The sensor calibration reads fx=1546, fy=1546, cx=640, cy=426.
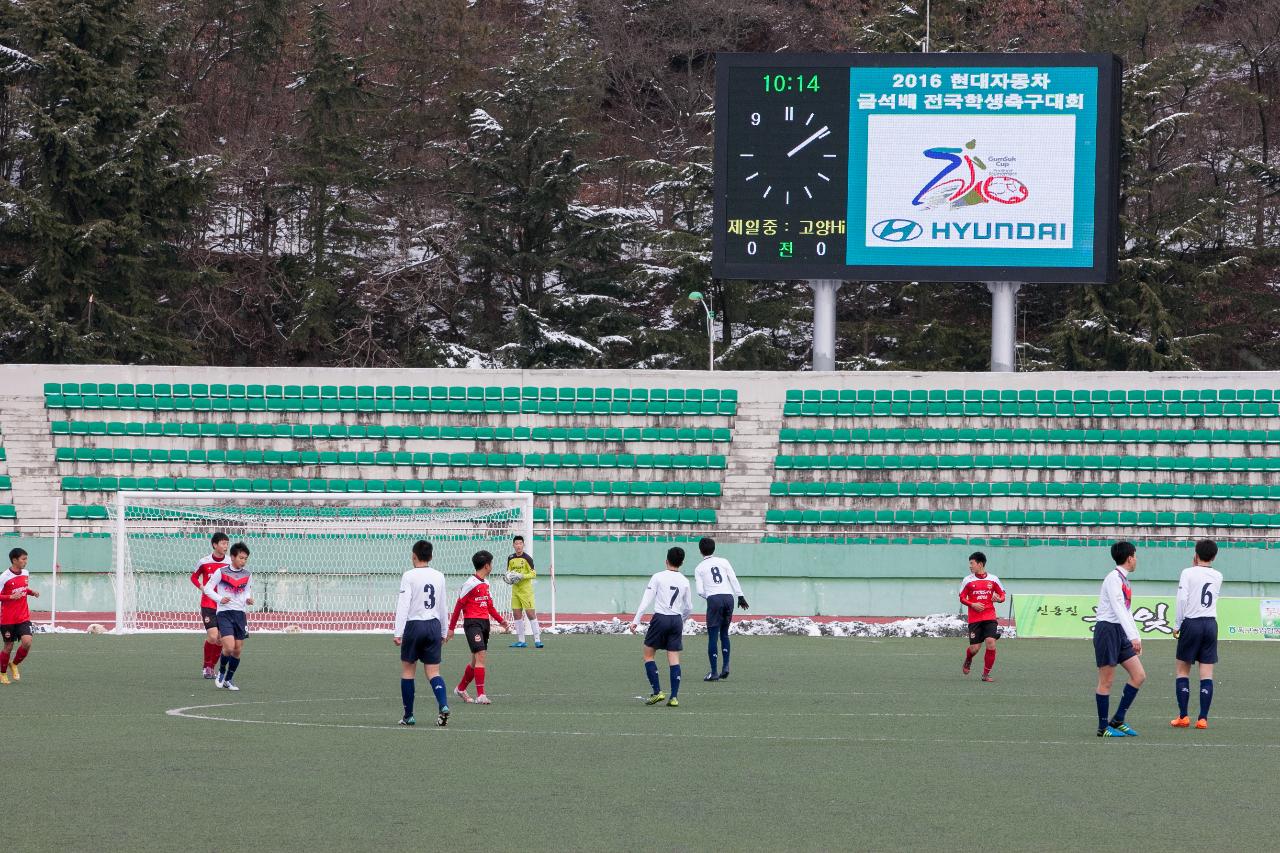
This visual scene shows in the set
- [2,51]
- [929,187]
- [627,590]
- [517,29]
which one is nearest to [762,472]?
[627,590]

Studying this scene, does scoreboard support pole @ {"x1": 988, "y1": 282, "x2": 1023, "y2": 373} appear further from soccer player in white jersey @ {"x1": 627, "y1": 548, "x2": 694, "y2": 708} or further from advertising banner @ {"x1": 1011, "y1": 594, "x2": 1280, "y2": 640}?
soccer player in white jersey @ {"x1": 627, "y1": 548, "x2": 694, "y2": 708}

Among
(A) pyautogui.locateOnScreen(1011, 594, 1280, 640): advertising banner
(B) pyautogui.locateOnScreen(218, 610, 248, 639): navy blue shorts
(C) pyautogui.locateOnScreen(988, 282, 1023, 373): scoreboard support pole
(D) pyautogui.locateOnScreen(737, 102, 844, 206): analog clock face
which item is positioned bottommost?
(A) pyautogui.locateOnScreen(1011, 594, 1280, 640): advertising banner

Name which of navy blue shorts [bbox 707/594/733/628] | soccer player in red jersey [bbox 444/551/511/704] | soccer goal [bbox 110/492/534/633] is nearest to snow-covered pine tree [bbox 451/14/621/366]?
soccer goal [bbox 110/492/534/633]

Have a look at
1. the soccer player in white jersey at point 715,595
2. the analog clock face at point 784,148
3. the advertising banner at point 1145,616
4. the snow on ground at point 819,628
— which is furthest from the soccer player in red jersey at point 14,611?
the analog clock face at point 784,148

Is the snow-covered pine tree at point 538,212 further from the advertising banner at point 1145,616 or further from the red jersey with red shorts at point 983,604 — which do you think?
the red jersey with red shorts at point 983,604

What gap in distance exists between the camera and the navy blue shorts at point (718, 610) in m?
17.9

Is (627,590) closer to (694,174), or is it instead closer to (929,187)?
(929,187)

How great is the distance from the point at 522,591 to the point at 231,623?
629 cm

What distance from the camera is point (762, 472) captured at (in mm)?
30938

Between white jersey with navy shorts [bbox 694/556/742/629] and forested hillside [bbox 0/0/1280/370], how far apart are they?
25558 mm

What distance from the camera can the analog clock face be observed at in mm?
29688

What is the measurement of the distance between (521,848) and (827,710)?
6.99m

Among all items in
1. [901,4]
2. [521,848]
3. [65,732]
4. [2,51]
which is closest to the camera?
[521,848]

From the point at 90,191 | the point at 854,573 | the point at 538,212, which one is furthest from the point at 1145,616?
the point at 90,191
